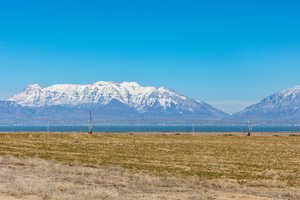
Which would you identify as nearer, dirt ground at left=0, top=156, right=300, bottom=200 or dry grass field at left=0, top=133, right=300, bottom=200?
dirt ground at left=0, top=156, right=300, bottom=200

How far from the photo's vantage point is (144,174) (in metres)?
34.9

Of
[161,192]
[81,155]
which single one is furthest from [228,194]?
[81,155]

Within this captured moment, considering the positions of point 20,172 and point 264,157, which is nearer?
point 20,172

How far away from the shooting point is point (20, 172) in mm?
33969

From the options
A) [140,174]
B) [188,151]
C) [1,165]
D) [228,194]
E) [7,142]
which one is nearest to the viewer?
[228,194]

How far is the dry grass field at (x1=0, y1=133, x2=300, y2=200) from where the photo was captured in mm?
27016

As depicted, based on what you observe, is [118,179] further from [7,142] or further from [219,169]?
[7,142]

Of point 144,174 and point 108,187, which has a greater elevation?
point 144,174

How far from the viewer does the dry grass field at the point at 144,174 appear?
27016 mm

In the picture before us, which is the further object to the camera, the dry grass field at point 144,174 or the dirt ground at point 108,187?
the dry grass field at point 144,174

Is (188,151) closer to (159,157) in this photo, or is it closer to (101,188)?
(159,157)

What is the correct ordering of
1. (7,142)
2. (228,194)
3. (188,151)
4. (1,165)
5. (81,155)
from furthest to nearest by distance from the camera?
(7,142), (188,151), (81,155), (1,165), (228,194)

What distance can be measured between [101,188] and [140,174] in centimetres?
681

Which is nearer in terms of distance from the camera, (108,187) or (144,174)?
(108,187)
